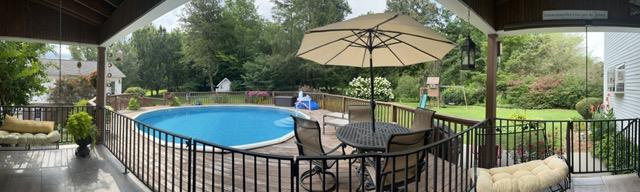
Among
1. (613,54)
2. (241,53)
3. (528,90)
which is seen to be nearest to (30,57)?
(613,54)

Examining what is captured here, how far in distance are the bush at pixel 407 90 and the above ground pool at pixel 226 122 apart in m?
7.34

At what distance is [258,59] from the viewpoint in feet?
73.7

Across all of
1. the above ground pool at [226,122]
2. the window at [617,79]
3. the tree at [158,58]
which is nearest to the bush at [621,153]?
the window at [617,79]

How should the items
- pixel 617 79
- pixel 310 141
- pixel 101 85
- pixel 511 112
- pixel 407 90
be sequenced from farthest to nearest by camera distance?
pixel 407 90 → pixel 511 112 → pixel 617 79 → pixel 101 85 → pixel 310 141

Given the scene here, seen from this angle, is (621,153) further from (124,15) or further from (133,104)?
(133,104)

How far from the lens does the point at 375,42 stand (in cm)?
464

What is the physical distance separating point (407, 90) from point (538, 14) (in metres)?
14.9

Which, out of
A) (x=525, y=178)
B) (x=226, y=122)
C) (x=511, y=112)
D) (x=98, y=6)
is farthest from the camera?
(x=511, y=112)

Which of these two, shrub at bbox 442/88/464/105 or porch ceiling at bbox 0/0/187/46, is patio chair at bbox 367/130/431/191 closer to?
porch ceiling at bbox 0/0/187/46

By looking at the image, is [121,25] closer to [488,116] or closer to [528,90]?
[488,116]

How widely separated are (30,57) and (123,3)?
4484 millimetres

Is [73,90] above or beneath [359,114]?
above

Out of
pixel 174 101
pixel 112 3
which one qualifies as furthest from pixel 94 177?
pixel 174 101

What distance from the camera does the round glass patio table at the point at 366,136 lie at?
357cm
